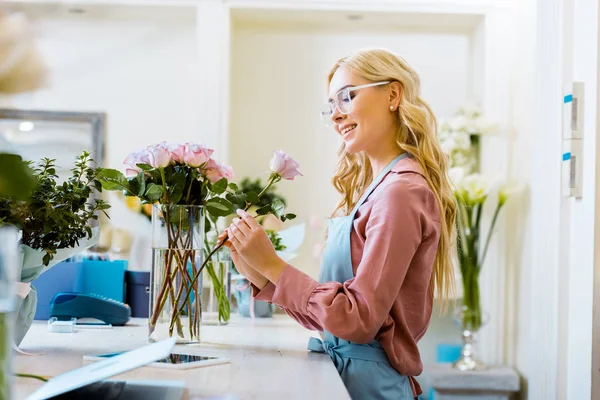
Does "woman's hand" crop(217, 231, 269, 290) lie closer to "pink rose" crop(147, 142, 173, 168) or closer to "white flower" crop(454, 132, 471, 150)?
"pink rose" crop(147, 142, 173, 168)

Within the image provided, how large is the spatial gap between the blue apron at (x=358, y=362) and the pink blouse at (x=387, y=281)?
0.02 m

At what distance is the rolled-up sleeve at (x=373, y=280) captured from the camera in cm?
132

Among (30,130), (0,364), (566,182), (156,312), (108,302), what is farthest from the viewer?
(30,130)

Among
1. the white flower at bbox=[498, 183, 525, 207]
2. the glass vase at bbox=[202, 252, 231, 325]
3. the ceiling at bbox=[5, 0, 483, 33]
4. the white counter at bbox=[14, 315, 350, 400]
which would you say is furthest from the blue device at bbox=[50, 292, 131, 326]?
the ceiling at bbox=[5, 0, 483, 33]

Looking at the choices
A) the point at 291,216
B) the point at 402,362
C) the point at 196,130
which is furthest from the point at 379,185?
the point at 196,130

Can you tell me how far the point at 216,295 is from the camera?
76.9 inches

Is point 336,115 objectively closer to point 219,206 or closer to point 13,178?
point 219,206

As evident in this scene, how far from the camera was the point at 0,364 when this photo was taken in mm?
748

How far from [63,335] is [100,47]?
8.69 ft

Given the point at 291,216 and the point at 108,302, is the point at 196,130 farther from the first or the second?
→ the point at 291,216

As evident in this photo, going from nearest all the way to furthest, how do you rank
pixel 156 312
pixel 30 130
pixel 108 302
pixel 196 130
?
pixel 156 312 → pixel 108 302 → pixel 196 130 → pixel 30 130

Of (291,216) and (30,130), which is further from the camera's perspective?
(30,130)

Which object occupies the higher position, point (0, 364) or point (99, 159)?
point (99, 159)

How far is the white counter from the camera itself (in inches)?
44.4
